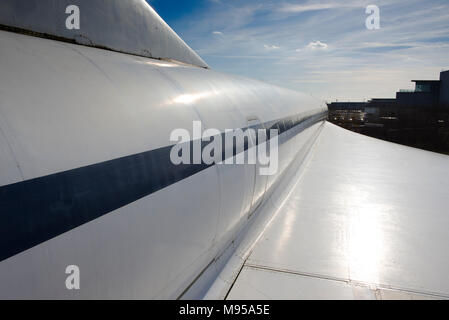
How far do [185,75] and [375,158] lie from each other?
796cm

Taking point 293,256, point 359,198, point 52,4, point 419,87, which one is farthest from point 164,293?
point 419,87

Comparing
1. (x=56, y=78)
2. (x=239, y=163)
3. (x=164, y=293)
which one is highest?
(x=56, y=78)

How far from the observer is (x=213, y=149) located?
2.63 metres

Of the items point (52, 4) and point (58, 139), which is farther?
point (52, 4)

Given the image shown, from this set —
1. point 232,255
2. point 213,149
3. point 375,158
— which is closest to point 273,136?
point 232,255

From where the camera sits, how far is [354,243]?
12.5ft

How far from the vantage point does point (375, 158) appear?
31.0 ft

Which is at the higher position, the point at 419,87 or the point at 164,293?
the point at 419,87

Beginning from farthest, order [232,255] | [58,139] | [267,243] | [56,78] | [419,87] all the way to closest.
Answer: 1. [419,87]
2. [267,243]
3. [232,255]
4. [56,78]
5. [58,139]

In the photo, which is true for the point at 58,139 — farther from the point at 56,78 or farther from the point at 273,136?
the point at 273,136

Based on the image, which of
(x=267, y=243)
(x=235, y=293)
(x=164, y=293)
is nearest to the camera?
(x=164, y=293)

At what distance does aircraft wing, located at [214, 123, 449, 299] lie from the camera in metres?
2.95

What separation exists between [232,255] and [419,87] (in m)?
75.0

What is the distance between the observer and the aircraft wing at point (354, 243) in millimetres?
2945
